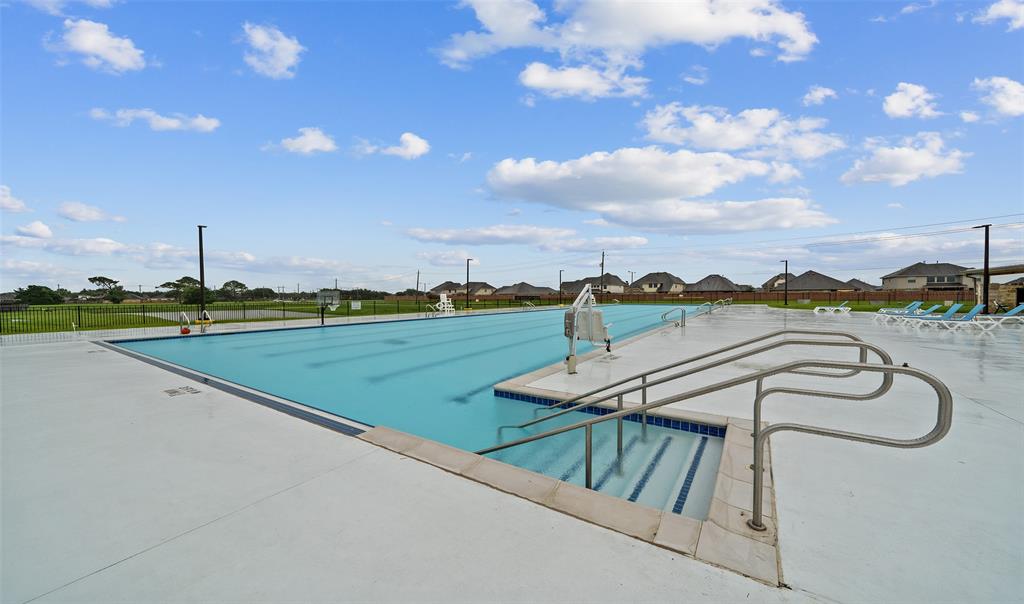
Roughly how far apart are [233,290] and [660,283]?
6996cm

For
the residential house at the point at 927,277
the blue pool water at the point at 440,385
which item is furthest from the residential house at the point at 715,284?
the blue pool water at the point at 440,385

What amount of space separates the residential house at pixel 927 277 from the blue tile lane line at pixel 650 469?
5894cm

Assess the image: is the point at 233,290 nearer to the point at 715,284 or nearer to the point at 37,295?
the point at 37,295

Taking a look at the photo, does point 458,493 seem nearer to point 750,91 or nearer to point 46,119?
point 46,119

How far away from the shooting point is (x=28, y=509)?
2.32 m

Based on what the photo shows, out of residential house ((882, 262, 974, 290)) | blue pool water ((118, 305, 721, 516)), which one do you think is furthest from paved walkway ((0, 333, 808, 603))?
residential house ((882, 262, 974, 290))

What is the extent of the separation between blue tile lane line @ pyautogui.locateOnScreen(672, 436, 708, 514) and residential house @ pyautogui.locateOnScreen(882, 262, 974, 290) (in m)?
58.8

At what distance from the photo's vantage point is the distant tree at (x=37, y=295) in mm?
43562

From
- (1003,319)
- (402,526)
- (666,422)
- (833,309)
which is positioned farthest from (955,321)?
(402,526)

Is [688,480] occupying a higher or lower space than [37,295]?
lower

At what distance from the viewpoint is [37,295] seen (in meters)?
44.2

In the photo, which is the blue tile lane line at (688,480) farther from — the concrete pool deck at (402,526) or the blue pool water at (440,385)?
the concrete pool deck at (402,526)

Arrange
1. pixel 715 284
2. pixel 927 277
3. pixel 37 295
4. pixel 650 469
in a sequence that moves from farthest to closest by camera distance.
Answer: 1. pixel 715 284
2. pixel 927 277
3. pixel 37 295
4. pixel 650 469

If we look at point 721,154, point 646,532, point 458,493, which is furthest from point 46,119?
point 721,154
